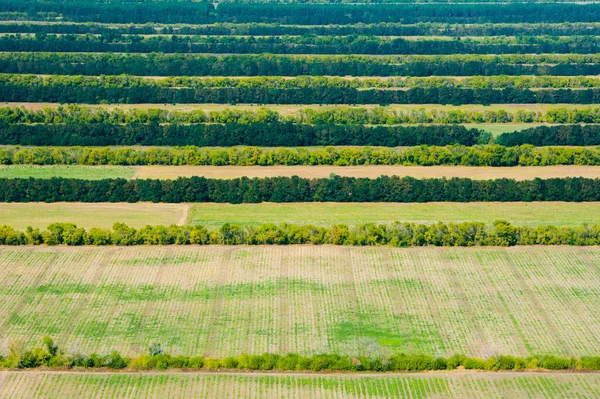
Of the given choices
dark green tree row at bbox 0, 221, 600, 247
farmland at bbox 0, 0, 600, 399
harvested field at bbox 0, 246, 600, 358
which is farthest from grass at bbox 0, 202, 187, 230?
harvested field at bbox 0, 246, 600, 358

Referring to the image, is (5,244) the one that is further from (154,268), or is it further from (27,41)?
(27,41)

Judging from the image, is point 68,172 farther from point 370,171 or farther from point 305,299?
point 305,299

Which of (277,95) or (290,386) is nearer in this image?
(290,386)

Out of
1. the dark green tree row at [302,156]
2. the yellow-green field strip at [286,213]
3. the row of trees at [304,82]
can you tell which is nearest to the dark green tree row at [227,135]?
the dark green tree row at [302,156]

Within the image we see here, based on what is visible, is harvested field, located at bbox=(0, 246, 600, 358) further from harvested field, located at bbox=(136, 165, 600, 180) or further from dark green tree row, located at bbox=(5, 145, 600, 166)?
dark green tree row, located at bbox=(5, 145, 600, 166)

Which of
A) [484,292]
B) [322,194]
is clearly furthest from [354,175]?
[484,292]

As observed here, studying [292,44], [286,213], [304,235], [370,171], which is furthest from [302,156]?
[292,44]
